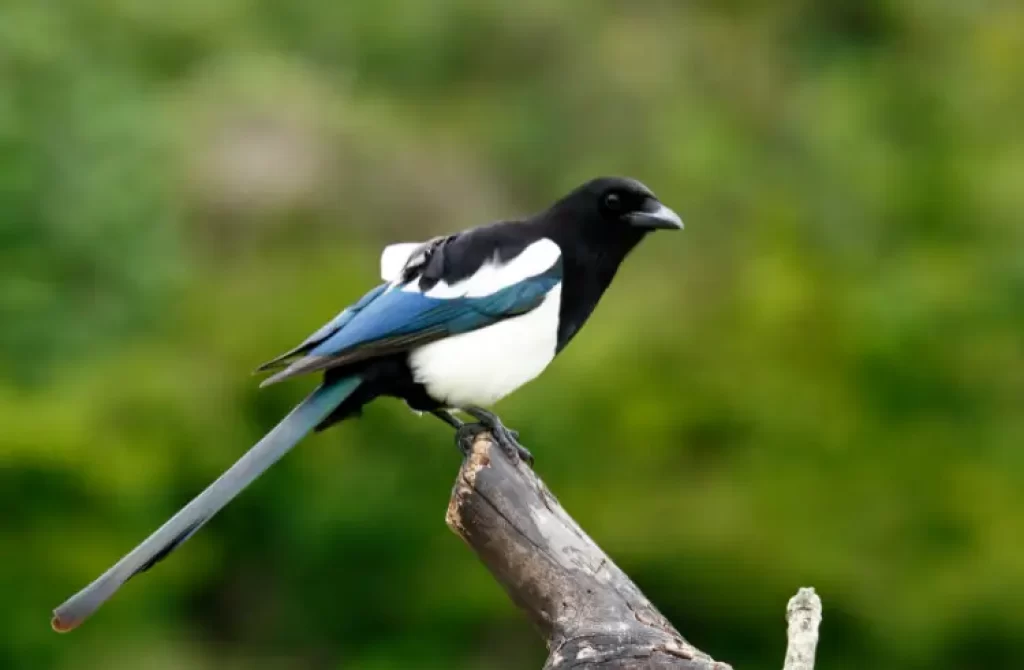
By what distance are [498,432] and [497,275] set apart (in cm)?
22

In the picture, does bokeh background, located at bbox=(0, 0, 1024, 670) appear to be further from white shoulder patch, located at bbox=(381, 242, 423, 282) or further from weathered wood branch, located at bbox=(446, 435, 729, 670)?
weathered wood branch, located at bbox=(446, 435, 729, 670)

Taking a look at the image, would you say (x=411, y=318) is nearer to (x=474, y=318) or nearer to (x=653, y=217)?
(x=474, y=318)

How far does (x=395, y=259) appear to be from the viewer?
2.42 m

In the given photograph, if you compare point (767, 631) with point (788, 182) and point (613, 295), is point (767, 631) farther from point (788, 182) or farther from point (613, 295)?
point (788, 182)

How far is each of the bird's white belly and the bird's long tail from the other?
105 millimetres

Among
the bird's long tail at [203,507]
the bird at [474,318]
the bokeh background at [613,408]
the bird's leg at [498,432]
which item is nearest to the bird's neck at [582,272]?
the bird at [474,318]

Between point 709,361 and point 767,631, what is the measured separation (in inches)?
31.0

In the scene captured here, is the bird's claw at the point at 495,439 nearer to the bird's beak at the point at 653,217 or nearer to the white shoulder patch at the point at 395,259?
the white shoulder patch at the point at 395,259

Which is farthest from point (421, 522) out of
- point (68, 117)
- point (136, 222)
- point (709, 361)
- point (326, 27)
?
point (326, 27)

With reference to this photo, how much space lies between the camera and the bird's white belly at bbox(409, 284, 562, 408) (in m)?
2.21

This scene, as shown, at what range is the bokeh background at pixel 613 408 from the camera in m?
4.39

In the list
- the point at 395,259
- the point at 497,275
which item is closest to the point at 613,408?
the point at 395,259

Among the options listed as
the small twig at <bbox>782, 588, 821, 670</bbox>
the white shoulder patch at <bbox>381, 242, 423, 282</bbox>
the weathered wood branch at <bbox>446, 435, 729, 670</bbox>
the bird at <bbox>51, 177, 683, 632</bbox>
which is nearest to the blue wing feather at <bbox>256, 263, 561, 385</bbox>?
the bird at <bbox>51, 177, 683, 632</bbox>

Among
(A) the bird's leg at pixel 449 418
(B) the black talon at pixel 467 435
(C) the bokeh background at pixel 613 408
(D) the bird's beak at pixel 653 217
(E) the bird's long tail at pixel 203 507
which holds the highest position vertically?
(C) the bokeh background at pixel 613 408
